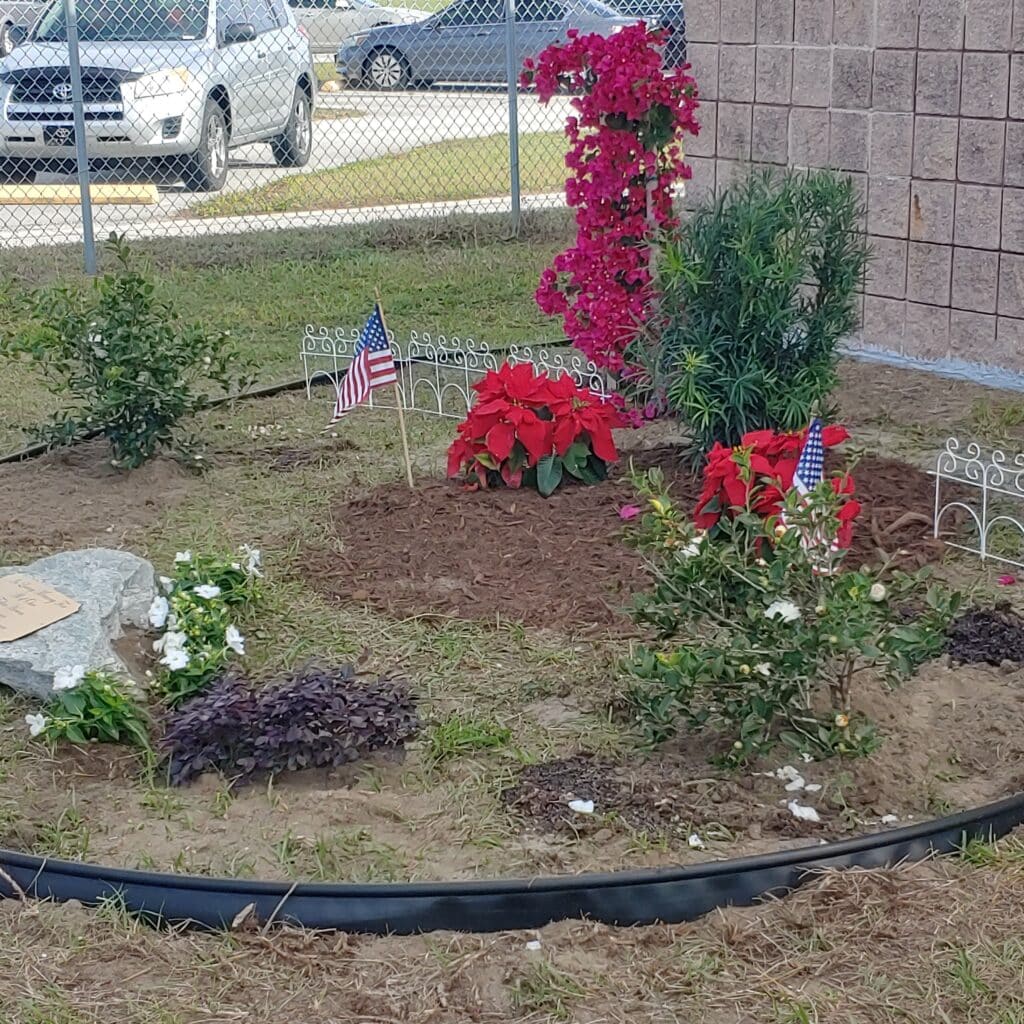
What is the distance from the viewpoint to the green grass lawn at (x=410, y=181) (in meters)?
11.9

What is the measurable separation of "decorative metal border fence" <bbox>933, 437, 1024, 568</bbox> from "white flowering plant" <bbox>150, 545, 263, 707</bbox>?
6.67ft

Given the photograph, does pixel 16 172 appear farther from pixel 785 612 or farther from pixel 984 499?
pixel 785 612

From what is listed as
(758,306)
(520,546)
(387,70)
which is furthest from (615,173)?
(387,70)

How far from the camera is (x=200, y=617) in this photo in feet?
13.3

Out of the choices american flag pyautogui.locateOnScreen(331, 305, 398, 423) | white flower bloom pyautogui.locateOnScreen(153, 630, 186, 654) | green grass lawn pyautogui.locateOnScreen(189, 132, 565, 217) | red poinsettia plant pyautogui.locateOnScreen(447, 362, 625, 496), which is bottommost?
white flower bloom pyautogui.locateOnScreen(153, 630, 186, 654)

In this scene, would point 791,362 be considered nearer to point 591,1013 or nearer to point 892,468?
point 892,468

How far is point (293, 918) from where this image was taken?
2885 mm

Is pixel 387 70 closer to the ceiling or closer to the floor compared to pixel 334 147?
closer to the ceiling

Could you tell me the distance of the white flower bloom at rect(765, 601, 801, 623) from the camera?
3.15 metres

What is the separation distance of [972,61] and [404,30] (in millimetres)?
8620

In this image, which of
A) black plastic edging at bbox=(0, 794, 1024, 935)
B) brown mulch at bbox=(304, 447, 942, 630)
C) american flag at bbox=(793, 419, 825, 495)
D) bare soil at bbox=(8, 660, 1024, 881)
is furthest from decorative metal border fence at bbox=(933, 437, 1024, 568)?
black plastic edging at bbox=(0, 794, 1024, 935)

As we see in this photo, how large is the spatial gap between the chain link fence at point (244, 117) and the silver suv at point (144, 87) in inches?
0.5

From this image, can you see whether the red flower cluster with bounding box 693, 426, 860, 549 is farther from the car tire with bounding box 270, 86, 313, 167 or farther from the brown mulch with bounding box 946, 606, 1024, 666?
the car tire with bounding box 270, 86, 313, 167

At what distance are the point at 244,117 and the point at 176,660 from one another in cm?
880
